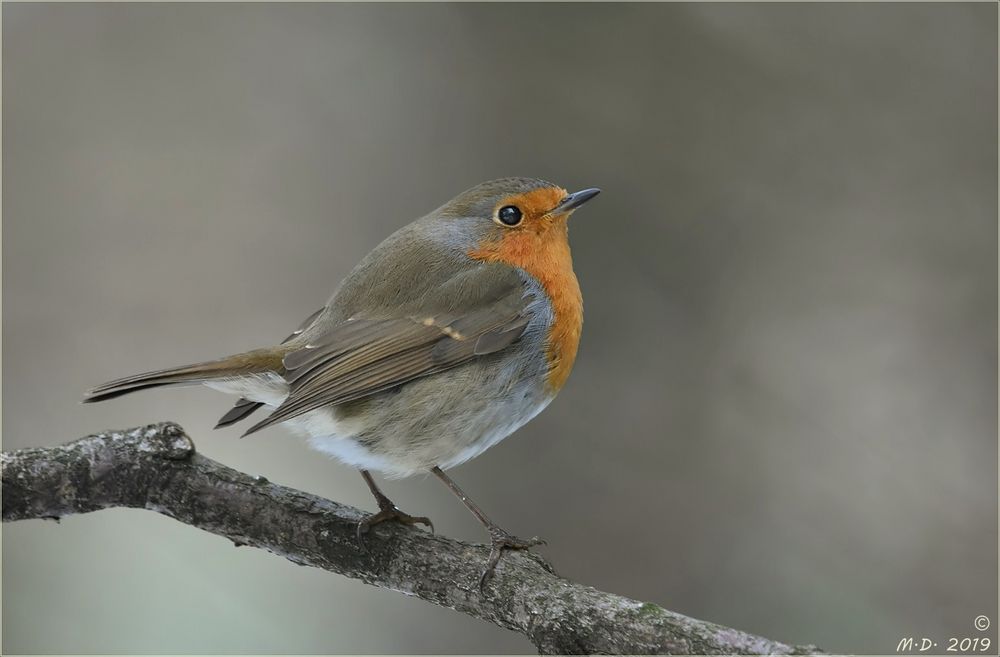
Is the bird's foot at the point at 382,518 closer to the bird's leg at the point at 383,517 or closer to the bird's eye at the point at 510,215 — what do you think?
the bird's leg at the point at 383,517

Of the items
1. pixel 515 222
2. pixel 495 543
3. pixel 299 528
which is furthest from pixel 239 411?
pixel 515 222

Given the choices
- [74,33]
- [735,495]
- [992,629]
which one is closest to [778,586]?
[735,495]

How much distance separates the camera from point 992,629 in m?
3.80

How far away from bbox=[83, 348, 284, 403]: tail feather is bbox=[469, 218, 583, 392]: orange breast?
2.64 feet

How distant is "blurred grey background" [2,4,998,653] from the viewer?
4285 mm

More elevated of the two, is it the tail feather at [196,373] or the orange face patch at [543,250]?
the orange face patch at [543,250]

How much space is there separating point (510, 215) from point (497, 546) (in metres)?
1.25

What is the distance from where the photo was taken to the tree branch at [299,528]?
7.44 feet

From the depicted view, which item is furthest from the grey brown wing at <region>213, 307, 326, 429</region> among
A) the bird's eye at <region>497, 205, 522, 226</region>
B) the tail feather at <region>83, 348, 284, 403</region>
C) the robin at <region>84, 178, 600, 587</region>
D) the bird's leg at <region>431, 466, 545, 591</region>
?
the bird's eye at <region>497, 205, 522, 226</region>

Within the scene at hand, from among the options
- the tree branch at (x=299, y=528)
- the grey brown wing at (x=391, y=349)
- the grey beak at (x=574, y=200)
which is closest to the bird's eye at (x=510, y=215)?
the grey beak at (x=574, y=200)

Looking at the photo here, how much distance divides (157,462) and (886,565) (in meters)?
3.08

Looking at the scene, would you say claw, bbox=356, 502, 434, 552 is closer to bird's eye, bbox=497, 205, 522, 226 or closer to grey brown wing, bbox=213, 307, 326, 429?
grey brown wing, bbox=213, 307, 326, 429

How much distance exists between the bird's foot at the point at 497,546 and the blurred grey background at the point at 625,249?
171 cm

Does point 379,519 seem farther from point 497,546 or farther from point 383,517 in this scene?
point 497,546
